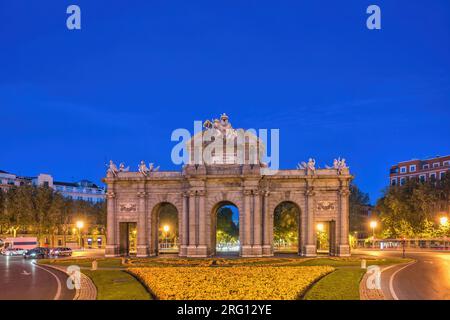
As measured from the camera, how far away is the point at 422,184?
91500 millimetres

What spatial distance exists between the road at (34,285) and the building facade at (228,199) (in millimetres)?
18956

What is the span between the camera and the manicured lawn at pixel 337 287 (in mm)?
27219

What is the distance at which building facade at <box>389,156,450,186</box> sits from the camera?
119 metres

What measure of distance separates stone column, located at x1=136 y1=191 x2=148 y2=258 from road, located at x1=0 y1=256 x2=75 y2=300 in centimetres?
1769

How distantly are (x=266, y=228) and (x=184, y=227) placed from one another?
10903 millimetres

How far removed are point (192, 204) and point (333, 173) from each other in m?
19.3

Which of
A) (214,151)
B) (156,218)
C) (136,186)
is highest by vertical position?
(214,151)

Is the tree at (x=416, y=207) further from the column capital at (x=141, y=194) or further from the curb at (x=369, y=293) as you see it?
the curb at (x=369, y=293)

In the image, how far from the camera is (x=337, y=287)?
30594 mm

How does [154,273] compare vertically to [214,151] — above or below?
below

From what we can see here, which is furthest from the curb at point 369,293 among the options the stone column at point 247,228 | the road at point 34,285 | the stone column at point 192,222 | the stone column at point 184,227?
the stone column at point 184,227
